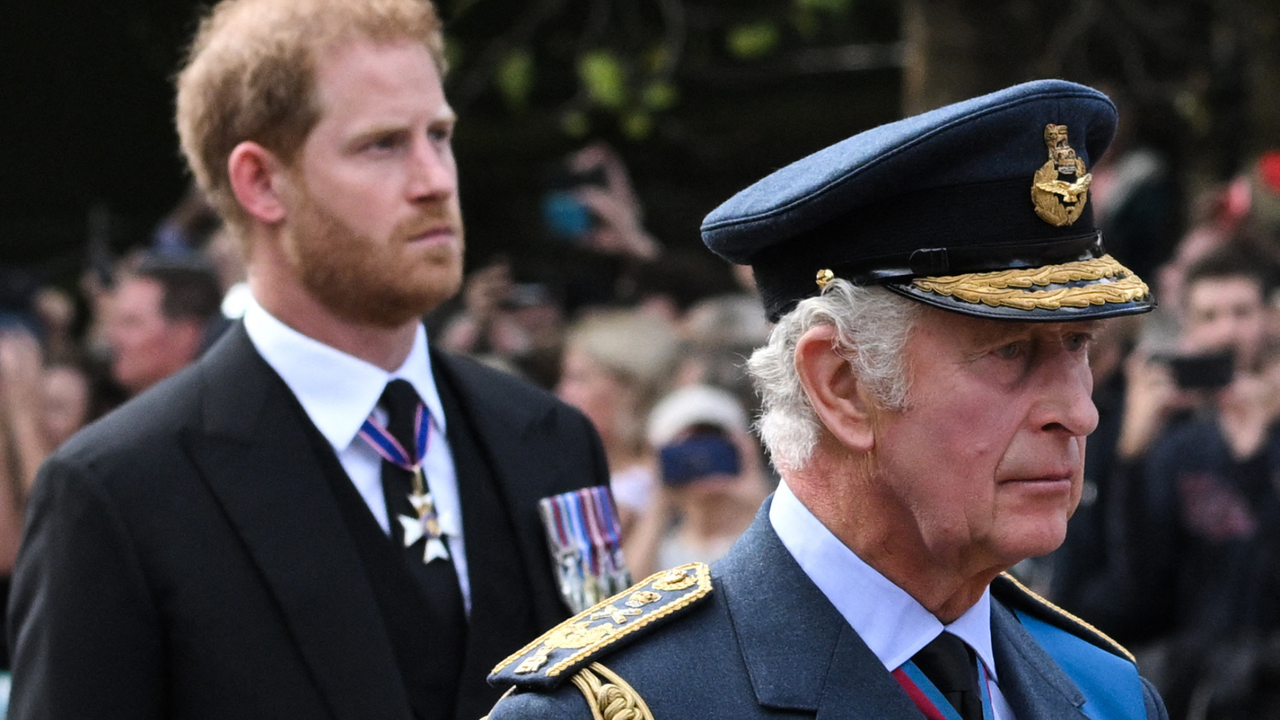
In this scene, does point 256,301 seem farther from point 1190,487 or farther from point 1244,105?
point 1244,105

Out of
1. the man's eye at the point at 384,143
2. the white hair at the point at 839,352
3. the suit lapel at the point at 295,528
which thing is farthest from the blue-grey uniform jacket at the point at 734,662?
the man's eye at the point at 384,143

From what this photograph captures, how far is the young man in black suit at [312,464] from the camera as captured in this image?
278 centimetres

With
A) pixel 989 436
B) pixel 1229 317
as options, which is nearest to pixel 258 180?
pixel 989 436

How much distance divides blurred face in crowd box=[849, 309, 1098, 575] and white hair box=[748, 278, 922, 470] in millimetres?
22

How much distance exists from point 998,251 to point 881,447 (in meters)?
0.28

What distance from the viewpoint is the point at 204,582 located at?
2801 mm

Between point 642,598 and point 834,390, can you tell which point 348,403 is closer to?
point 642,598

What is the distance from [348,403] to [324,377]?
67mm

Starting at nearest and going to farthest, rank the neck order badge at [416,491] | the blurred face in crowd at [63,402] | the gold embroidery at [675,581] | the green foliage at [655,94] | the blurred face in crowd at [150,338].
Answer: the gold embroidery at [675,581] → the neck order badge at [416,491] → the blurred face in crowd at [150,338] → the blurred face in crowd at [63,402] → the green foliage at [655,94]

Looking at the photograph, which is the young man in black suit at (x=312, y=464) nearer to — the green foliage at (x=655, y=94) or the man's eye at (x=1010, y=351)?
the man's eye at (x=1010, y=351)

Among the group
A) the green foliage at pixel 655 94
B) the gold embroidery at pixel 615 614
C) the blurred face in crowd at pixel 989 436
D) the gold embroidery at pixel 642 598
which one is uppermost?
the green foliage at pixel 655 94

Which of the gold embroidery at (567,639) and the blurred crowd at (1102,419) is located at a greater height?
the gold embroidery at (567,639)

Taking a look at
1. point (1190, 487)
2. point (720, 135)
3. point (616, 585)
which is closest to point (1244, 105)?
point (720, 135)

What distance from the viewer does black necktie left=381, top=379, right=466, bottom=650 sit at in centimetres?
296
